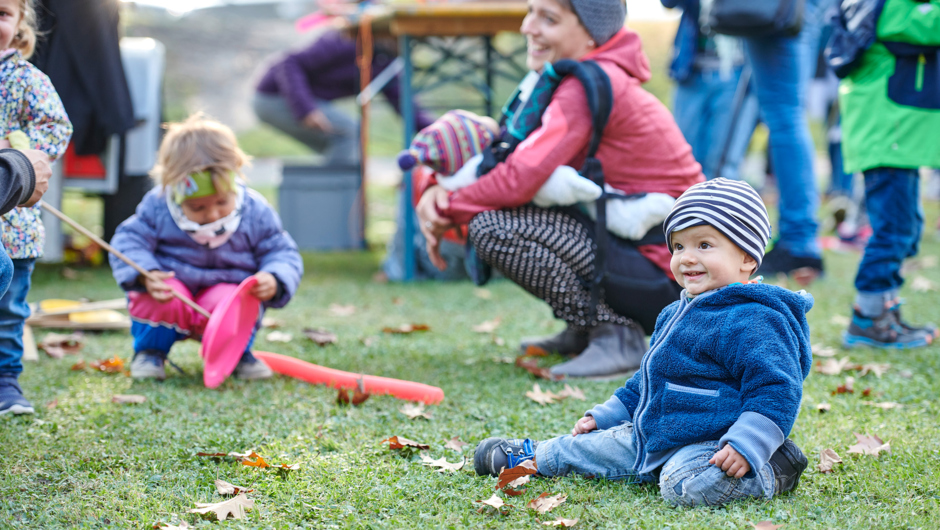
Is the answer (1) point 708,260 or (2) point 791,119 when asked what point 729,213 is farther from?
(2) point 791,119

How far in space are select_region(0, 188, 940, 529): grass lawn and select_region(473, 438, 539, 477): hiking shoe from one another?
41 mm

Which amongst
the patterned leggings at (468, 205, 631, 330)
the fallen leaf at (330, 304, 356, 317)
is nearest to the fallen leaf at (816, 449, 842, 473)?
the patterned leggings at (468, 205, 631, 330)

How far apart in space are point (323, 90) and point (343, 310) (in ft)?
10.1

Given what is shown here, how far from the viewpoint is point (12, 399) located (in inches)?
94.6

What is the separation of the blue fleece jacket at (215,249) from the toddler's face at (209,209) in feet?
0.24

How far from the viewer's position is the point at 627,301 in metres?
2.90

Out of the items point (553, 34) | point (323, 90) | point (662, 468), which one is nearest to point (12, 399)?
point (662, 468)

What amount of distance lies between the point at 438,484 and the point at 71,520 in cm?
76

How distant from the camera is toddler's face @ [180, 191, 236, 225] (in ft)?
9.29

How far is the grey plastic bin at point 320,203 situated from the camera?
19.5ft

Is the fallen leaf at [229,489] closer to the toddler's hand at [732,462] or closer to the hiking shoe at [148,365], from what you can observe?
the toddler's hand at [732,462]

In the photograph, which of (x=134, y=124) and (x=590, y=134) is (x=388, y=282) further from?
(x=590, y=134)

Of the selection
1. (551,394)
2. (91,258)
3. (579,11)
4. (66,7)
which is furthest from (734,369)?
(91,258)

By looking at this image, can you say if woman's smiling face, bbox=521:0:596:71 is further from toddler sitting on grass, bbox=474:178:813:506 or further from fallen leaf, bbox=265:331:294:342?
fallen leaf, bbox=265:331:294:342
